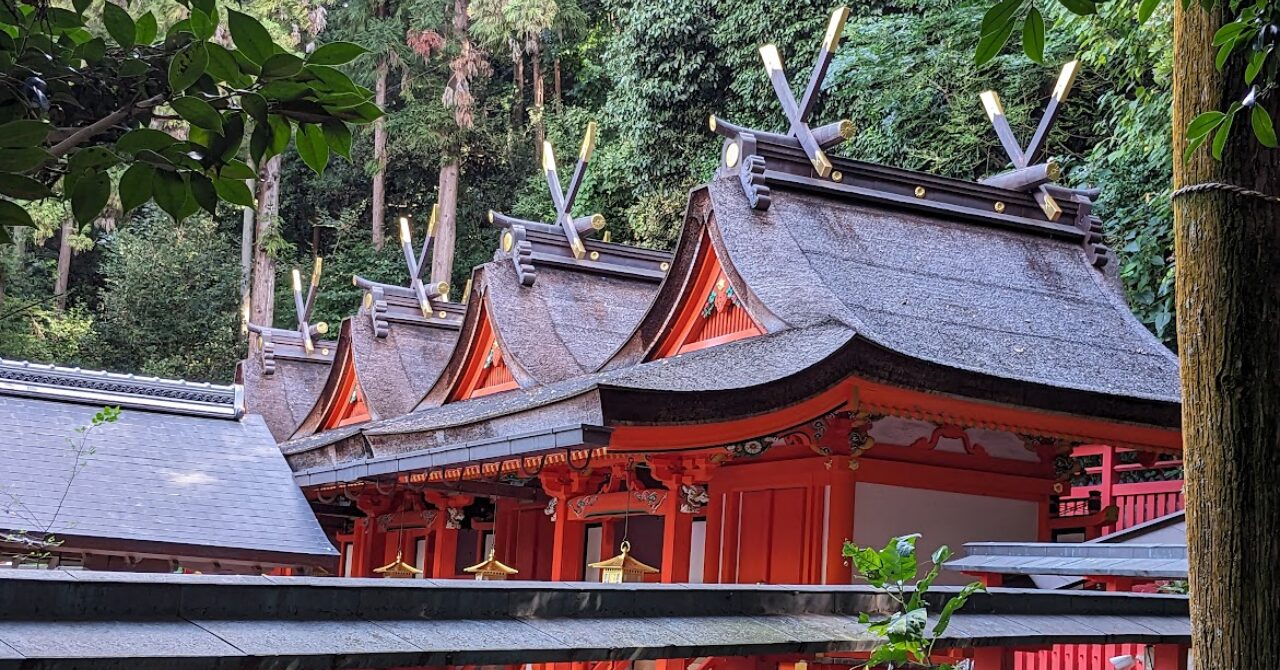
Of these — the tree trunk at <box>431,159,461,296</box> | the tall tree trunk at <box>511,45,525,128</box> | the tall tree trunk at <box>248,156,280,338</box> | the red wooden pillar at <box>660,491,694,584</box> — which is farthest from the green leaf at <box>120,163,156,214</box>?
the tall tree trunk at <box>511,45,525,128</box>

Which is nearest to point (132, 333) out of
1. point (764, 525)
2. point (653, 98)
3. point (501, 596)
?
point (653, 98)

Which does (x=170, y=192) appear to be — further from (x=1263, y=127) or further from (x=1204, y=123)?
(x=1263, y=127)

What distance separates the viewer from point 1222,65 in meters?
2.54

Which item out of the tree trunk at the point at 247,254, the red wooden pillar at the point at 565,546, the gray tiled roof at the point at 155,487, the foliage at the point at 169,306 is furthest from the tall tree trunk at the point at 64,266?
the red wooden pillar at the point at 565,546

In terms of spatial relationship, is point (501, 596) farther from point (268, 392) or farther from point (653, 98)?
point (653, 98)

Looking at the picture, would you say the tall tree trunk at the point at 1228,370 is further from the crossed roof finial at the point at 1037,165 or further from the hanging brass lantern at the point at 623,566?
the crossed roof finial at the point at 1037,165

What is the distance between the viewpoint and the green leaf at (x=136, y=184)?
5.42 feet

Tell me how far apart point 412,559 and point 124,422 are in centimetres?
319

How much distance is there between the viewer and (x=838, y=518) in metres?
7.77

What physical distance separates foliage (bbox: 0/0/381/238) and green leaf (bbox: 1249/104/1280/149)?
1.58 metres

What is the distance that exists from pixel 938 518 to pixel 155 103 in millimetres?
7325

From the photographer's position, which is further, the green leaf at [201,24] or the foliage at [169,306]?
the foliage at [169,306]

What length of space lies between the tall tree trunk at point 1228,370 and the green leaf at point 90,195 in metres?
1.99

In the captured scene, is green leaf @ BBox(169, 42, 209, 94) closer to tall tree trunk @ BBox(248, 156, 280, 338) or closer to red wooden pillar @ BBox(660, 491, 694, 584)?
red wooden pillar @ BBox(660, 491, 694, 584)
